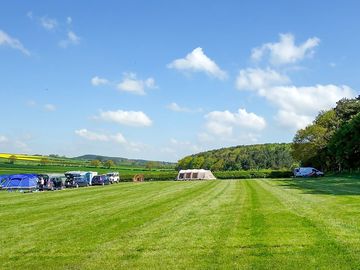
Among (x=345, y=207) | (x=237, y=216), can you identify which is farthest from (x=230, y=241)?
(x=345, y=207)

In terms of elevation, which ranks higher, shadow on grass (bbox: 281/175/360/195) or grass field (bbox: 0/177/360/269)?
shadow on grass (bbox: 281/175/360/195)

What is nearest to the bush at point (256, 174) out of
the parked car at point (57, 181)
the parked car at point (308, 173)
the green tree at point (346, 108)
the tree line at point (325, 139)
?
the tree line at point (325, 139)

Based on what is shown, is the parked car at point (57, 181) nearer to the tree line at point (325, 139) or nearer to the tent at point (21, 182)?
the tent at point (21, 182)

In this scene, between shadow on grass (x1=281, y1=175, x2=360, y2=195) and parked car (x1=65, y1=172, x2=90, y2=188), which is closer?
shadow on grass (x1=281, y1=175, x2=360, y2=195)

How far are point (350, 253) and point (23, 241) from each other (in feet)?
27.6

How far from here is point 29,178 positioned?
49.4 metres

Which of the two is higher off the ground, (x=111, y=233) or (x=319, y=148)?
(x=319, y=148)

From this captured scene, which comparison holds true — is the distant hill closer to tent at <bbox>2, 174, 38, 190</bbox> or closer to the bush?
the bush

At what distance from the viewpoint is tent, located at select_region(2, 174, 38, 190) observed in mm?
48537

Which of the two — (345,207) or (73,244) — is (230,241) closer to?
(73,244)

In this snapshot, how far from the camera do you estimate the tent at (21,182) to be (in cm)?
4854

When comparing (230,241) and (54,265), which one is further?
(230,241)

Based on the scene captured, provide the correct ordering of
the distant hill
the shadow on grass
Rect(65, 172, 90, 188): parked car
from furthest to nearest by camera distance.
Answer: the distant hill < Rect(65, 172, 90, 188): parked car < the shadow on grass

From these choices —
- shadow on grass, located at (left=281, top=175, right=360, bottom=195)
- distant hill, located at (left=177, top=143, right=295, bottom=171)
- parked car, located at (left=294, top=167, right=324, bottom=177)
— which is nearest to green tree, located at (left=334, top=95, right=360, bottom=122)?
parked car, located at (left=294, top=167, right=324, bottom=177)
